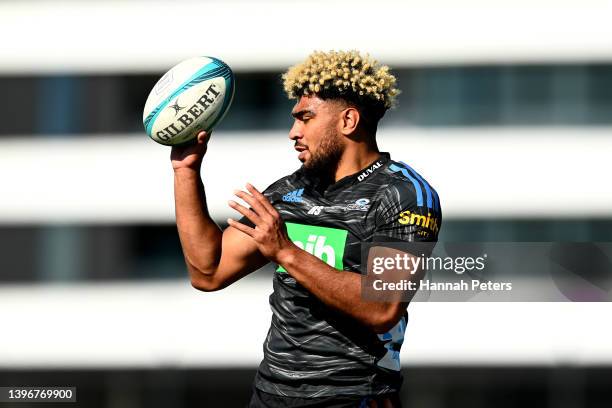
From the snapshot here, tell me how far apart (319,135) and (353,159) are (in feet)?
0.75

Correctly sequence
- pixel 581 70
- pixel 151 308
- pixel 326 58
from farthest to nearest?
pixel 151 308 < pixel 581 70 < pixel 326 58

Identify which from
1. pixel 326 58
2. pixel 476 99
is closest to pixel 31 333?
pixel 476 99

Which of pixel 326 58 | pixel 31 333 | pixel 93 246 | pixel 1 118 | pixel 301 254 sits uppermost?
pixel 326 58

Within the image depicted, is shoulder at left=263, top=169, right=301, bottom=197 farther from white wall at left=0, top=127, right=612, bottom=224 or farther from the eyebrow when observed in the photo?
white wall at left=0, top=127, right=612, bottom=224

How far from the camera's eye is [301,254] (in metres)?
4.69

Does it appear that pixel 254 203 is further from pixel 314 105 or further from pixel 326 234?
pixel 314 105

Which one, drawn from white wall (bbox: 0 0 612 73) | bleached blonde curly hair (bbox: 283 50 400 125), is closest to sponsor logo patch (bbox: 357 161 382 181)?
bleached blonde curly hair (bbox: 283 50 400 125)

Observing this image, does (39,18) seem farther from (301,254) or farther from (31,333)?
(301,254)

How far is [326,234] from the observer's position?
507 cm

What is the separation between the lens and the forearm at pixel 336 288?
4645mm

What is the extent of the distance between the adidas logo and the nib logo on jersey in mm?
179

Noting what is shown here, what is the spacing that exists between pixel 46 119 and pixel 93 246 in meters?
3.52

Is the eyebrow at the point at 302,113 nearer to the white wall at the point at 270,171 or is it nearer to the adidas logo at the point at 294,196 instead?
the adidas logo at the point at 294,196

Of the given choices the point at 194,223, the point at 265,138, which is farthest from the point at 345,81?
the point at 265,138
